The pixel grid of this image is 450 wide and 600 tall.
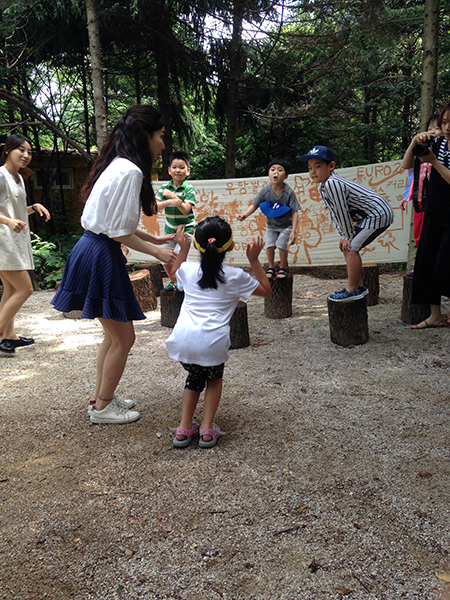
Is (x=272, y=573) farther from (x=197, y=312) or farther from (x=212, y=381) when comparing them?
(x=197, y=312)

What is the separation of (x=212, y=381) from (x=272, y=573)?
3.78 ft

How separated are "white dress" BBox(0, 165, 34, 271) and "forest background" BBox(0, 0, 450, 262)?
349 centimetres

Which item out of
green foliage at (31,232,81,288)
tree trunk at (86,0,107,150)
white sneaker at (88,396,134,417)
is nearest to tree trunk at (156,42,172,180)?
tree trunk at (86,0,107,150)

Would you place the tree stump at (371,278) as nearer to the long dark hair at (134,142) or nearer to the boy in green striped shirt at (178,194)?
the boy in green striped shirt at (178,194)

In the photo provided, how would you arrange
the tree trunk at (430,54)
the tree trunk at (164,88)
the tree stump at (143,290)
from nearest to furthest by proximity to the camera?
the tree trunk at (430,54), the tree stump at (143,290), the tree trunk at (164,88)

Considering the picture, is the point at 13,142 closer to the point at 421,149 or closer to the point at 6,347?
the point at 6,347

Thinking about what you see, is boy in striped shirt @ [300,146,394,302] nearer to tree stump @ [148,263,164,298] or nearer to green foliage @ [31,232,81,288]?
tree stump @ [148,263,164,298]

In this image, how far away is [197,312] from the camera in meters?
2.61

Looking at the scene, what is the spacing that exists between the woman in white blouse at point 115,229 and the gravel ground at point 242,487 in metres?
0.72

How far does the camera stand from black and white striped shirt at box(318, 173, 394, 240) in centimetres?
435

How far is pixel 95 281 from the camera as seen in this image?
2.68 meters

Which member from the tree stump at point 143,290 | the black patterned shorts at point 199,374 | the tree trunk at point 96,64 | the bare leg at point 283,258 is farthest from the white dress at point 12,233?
the tree trunk at point 96,64

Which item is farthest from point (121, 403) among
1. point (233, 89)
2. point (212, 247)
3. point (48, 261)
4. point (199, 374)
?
point (233, 89)

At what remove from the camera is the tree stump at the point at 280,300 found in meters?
5.66
